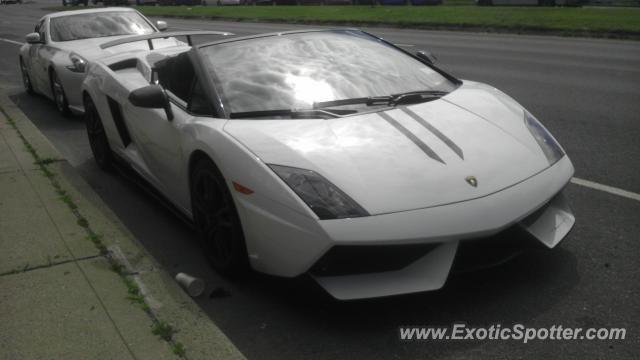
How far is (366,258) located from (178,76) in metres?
2.16

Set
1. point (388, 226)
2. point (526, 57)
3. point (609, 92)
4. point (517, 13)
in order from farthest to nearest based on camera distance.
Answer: point (517, 13)
point (526, 57)
point (609, 92)
point (388, 226)

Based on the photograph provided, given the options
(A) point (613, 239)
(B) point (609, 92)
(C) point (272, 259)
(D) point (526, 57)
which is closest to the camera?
(C) point (272, 259)

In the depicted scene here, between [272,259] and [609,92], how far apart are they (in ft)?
23.5

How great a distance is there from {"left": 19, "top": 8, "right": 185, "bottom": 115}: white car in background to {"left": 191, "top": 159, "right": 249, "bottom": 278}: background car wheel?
471cm

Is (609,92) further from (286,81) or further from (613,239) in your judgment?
(286,81)

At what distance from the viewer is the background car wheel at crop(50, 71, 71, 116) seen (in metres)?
8.90

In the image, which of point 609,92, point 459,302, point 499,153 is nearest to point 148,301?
point 459,302

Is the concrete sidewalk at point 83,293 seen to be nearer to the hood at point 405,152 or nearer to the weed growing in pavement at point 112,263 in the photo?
the weed growing in pavement at point 112,263

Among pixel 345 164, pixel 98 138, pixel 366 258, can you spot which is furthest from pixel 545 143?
pixel 98 138

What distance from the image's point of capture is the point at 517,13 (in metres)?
23.5

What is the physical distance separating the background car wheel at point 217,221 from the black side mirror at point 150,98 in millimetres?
569

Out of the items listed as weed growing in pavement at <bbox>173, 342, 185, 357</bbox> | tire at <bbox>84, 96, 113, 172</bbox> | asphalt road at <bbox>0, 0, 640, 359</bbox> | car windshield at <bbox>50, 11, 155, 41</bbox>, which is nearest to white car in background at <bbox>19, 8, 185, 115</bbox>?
car windshield at <bbox>50, 11, 155, 41</bbox>

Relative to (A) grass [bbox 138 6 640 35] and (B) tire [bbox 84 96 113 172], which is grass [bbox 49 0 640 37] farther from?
(B) tire [bbox 84 96 113 172]

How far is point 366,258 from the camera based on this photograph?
123 inches
